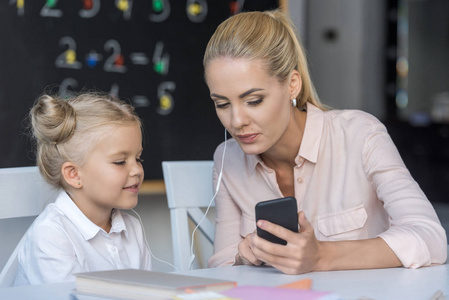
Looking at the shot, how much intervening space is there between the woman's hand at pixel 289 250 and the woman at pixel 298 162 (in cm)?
7

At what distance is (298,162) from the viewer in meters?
1.68

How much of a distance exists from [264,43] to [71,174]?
0.58 metres

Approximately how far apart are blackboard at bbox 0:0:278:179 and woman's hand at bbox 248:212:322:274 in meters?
1.29

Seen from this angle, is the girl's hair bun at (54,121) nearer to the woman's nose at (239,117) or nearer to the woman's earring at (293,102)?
the woman's nose at (239,117)

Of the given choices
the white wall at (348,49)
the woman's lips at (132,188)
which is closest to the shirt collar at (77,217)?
the woman's lips at (132,188)

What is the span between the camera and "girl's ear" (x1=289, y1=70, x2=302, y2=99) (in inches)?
65.7

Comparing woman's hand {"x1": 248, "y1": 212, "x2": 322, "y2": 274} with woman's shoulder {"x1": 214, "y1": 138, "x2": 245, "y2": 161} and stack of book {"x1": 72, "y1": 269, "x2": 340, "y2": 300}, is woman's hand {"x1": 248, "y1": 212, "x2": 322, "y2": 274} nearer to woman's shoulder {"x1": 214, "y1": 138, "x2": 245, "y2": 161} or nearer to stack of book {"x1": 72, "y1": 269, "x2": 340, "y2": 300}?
stack of book {"x1": 72, "y1": 269, "x2": 340, "y2": 300}

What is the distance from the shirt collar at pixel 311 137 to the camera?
5.49 ft

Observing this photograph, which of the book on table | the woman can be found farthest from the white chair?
the book on table

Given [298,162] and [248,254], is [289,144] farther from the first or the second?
[248,254]

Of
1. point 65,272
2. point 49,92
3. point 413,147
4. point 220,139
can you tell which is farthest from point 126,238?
point 413,147

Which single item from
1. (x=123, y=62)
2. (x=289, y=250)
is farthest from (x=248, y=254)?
(x=123, y=62)

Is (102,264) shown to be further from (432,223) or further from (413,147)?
(413,147)

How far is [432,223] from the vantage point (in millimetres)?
1350
